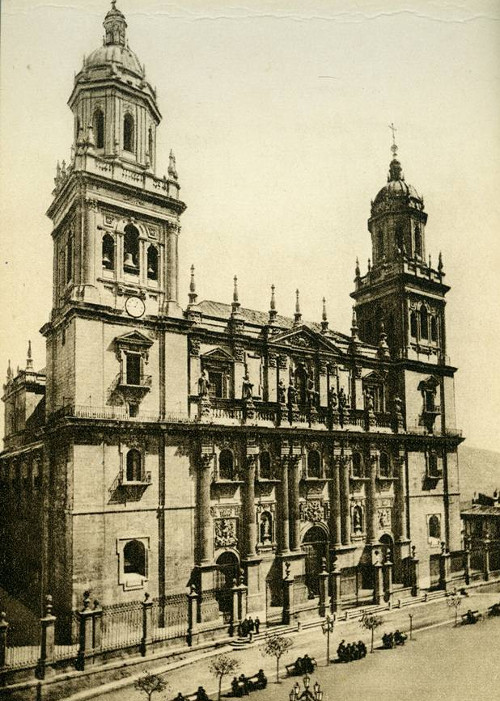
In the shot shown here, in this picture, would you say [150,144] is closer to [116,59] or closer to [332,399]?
[116,59]

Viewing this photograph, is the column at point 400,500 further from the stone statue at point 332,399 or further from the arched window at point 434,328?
the arched window at point 434,328

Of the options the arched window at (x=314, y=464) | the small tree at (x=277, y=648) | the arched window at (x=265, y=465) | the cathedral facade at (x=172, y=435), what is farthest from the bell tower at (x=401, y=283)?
the small tree at (x=277, y=648)

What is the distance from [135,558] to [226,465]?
6.08m

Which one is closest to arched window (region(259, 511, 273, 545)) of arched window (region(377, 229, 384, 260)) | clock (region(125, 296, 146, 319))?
clock (region(125, 296, 146, 319))

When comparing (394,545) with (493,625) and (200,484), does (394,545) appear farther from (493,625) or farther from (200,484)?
(200,484)

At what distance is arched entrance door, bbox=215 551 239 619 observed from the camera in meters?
28.9

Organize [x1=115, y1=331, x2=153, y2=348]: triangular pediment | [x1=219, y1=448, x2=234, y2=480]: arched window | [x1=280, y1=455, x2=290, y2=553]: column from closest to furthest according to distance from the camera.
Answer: [x1=115, y1=331, x2=153, y2=348]: triangular pediment, [x1=219, y1=448, x2=234, y2=480]: arched window, [x1=280, y1=455, x2=290, y2=553]: column

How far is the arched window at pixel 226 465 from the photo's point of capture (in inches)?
1204

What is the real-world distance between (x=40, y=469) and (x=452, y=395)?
25380mm

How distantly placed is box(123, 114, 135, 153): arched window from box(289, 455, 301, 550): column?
16.9m

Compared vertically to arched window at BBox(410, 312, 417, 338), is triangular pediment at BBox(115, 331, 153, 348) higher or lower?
lower

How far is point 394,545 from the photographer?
120 feet

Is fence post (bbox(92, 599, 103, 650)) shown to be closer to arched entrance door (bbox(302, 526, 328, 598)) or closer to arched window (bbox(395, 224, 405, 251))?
arched entrance door (bbox(302, 526, 328, 598))

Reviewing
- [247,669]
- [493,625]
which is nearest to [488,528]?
[493,625]
